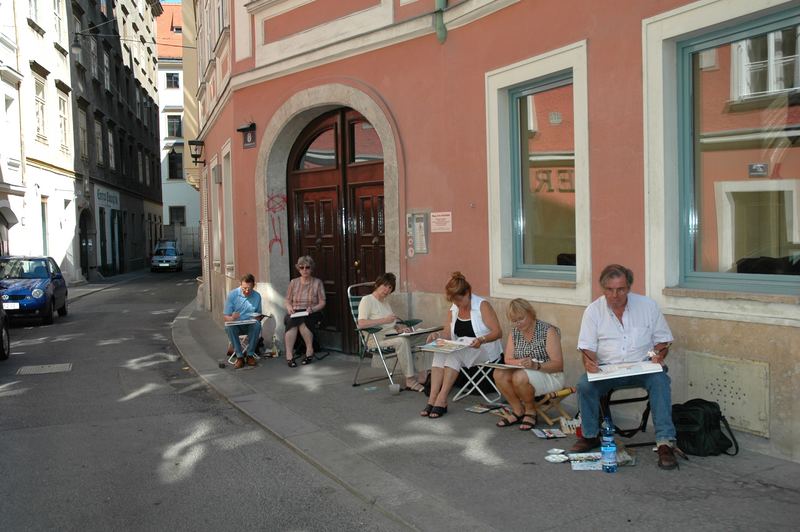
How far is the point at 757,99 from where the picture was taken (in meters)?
5.58

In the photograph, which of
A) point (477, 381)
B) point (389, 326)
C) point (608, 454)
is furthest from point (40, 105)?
point (608, 454)

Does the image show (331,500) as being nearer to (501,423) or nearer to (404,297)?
(501,423)

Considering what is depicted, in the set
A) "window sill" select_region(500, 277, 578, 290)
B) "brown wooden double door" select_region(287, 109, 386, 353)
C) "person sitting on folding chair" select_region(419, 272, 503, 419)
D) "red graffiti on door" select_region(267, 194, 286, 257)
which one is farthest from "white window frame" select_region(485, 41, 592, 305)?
"red graffiti on door" select_region(267, 194, 286, 257)

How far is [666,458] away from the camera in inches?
195

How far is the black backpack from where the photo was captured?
203 inches

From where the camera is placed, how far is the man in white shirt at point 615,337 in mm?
5344

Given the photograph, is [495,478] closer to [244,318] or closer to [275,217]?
[244,318]

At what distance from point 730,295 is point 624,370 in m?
0.94

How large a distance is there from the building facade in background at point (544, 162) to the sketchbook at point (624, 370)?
1.90ft

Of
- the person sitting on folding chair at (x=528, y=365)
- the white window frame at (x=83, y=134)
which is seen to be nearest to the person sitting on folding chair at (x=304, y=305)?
the person sitting on folding chair at (x=528, y=365)

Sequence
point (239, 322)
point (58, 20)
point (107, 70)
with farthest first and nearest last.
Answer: point (107, 70) → point (58, 20) → point (239, 322)

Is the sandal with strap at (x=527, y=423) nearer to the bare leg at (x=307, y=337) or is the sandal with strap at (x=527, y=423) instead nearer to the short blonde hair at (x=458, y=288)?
the short blonde hair at (x=458, y=288)

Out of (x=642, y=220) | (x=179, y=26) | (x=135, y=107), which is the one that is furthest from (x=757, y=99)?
(x=179, y=26)

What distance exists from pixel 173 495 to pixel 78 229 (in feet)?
89.3
